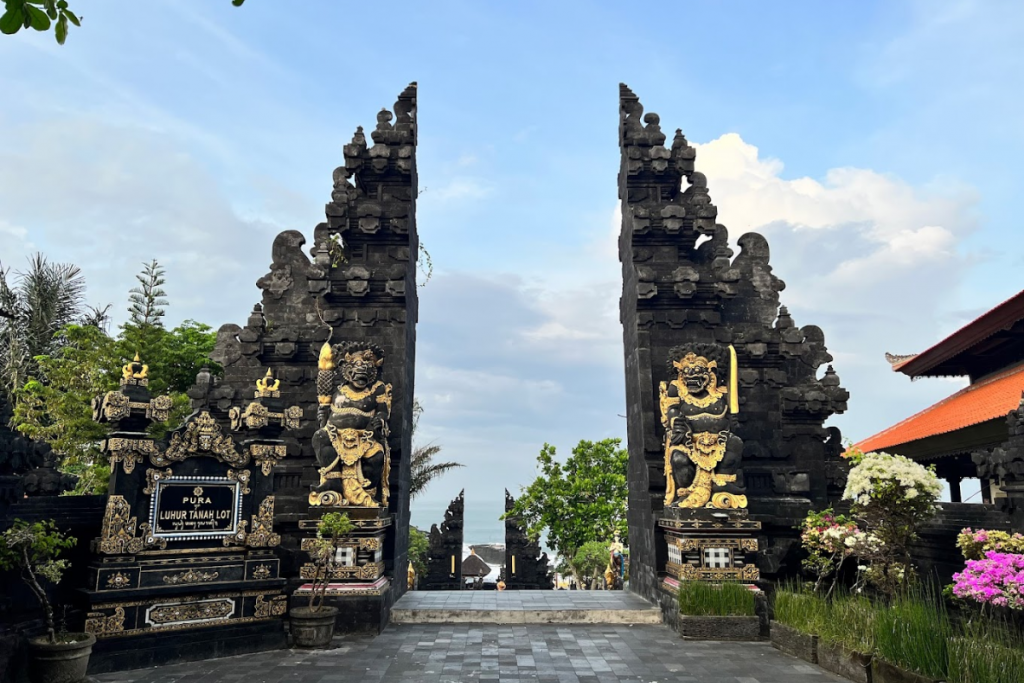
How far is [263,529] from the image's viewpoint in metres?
8.73

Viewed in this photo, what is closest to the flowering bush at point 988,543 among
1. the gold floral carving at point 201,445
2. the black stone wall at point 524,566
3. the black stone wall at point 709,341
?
the black stone wall at point 709,341

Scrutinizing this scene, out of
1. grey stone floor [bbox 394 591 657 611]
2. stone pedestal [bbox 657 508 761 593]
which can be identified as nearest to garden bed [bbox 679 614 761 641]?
stone pedestal [bbox 657 508 761 593]

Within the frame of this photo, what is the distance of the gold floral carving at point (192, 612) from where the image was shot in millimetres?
7688

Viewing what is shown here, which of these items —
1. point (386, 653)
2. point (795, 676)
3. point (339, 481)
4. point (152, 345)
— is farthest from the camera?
point (152, 345)

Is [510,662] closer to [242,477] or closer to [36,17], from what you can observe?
[242,477]

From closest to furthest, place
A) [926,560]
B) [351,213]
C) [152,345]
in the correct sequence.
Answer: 1. [926,560]
2. [351,213]
3. [152,345]

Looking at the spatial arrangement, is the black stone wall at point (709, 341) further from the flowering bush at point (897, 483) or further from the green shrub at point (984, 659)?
the green shrub at point (984, 659)

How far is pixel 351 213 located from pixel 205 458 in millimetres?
5911

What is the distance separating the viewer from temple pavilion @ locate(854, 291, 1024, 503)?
1416 cm

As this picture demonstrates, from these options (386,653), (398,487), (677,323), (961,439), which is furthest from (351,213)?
(961,439)

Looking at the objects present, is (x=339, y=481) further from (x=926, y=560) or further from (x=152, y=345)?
(x=152, y=345)

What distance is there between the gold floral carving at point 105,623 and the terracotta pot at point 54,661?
0.74 meters

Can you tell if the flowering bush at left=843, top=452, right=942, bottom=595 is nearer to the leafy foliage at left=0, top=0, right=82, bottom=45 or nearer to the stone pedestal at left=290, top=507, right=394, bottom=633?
the stone pedestal at left=290, top=507, right=394, bottom=633

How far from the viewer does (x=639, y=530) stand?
39.3 feet
